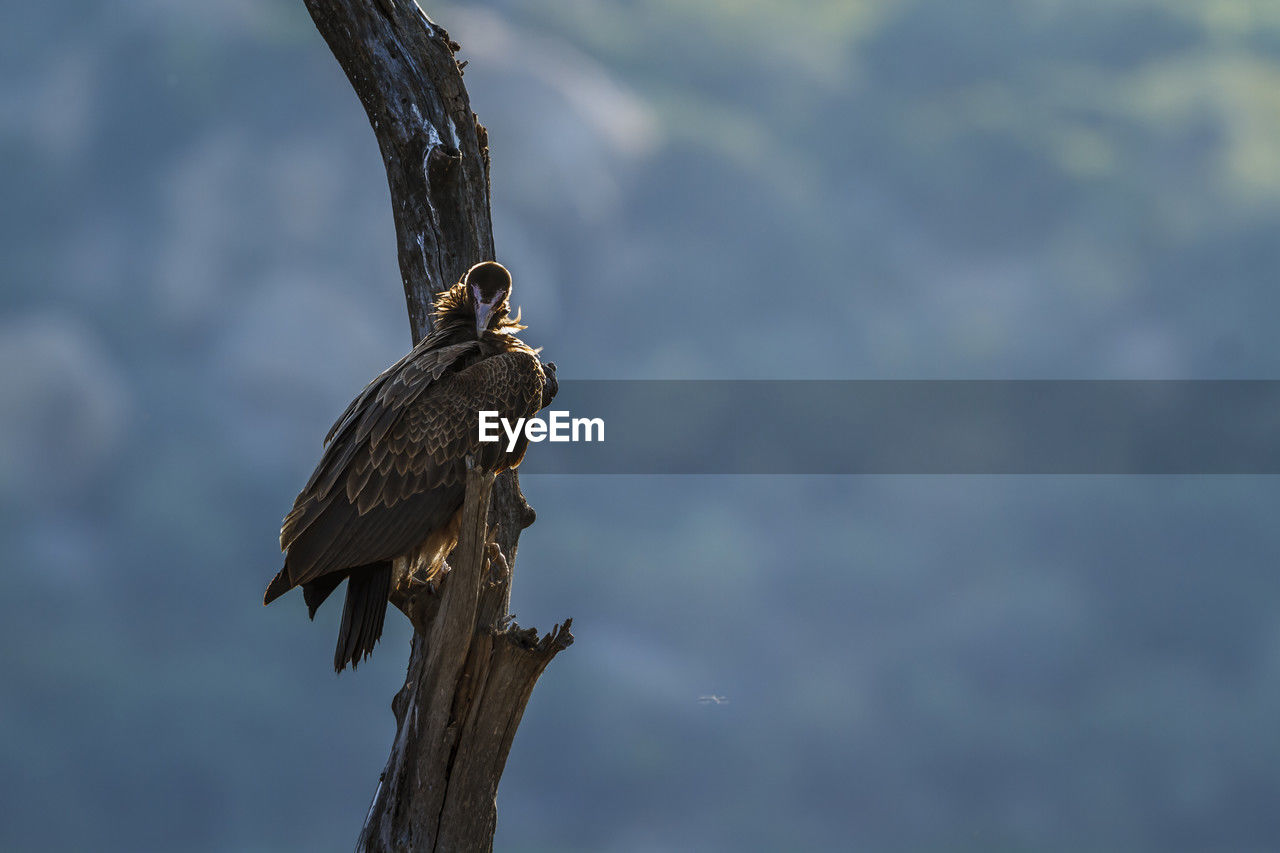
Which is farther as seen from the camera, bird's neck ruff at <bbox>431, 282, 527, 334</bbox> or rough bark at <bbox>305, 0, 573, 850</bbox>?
bird's neck ruff at <bbox>431, 282, 527, 334</bbox>

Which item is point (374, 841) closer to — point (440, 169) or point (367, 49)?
point (440, 169)

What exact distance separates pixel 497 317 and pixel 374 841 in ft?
9.69

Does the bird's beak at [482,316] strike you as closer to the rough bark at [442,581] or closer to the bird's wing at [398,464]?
the bird's wing at [398,464]

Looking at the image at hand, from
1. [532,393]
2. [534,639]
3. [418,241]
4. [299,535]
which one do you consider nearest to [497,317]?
[532,393]

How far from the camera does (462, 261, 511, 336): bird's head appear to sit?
621 centimetres

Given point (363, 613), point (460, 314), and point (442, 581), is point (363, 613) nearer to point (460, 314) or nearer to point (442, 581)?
point (442, 581)

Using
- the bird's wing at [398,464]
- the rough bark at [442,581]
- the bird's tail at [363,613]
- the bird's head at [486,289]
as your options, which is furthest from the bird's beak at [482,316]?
the bird's tail at [363,613]

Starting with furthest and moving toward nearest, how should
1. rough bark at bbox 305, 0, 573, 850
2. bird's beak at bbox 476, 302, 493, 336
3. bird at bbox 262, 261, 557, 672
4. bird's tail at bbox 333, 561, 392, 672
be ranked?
1. bird's beak at bbox 476, 302, 493, 336
2. bird at bbox 262, 261, 557, 672
3. bird's tail at bbox 333, 561, 392, 672
4. rough bark at bbox 305, 0, 573, 850

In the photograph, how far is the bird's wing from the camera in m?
5.76

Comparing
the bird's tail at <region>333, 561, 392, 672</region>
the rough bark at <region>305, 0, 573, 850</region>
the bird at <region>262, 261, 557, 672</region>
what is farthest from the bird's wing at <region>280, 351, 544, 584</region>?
the rough bark at <region>305, 0, 573, 850</region>

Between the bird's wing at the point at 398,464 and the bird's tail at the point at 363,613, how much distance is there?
0.48 ft

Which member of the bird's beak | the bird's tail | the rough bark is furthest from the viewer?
the bird's beak

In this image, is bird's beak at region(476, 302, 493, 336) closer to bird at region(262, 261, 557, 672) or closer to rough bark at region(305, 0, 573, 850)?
bird at region(262, 261, 557, 672)

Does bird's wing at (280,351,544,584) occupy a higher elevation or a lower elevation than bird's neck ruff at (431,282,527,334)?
lower
